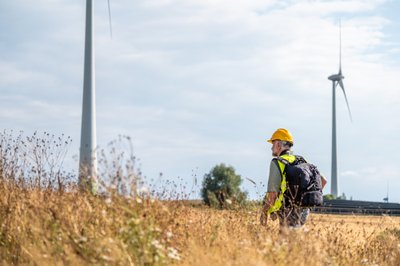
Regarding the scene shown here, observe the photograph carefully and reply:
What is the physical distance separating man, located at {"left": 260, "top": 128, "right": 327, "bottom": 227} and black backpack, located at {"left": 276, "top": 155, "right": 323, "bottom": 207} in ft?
0.21

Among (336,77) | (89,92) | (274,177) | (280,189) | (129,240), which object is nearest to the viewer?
(129,240)

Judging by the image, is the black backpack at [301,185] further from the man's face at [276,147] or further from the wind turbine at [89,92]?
the wind turbine at [89,92]

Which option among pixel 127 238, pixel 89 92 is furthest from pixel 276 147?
pixel 89 92

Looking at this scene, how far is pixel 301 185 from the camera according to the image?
1009 centimetres

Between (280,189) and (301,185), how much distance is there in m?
0.30

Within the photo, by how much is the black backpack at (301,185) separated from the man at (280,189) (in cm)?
6

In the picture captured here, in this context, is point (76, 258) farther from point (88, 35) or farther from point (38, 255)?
point (88, 35)

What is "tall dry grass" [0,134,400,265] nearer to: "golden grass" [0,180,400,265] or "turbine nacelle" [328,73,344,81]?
"golden grass" [0,180,400,265]

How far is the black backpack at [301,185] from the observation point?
10.0 meters

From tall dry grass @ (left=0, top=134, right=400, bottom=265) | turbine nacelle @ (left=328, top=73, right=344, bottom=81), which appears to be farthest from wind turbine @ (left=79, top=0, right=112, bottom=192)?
turbine nacelle @ (left=328, top=73, right=344, bottom=81)

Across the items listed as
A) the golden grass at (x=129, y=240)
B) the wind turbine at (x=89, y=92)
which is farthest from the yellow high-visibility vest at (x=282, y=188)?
the wind turbine at (x=89, y=92)

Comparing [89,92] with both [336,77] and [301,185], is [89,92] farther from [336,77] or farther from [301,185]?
[336,77]

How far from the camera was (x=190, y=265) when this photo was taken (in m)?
8.34

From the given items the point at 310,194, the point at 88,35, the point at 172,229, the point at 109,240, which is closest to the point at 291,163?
the point at 310,194
